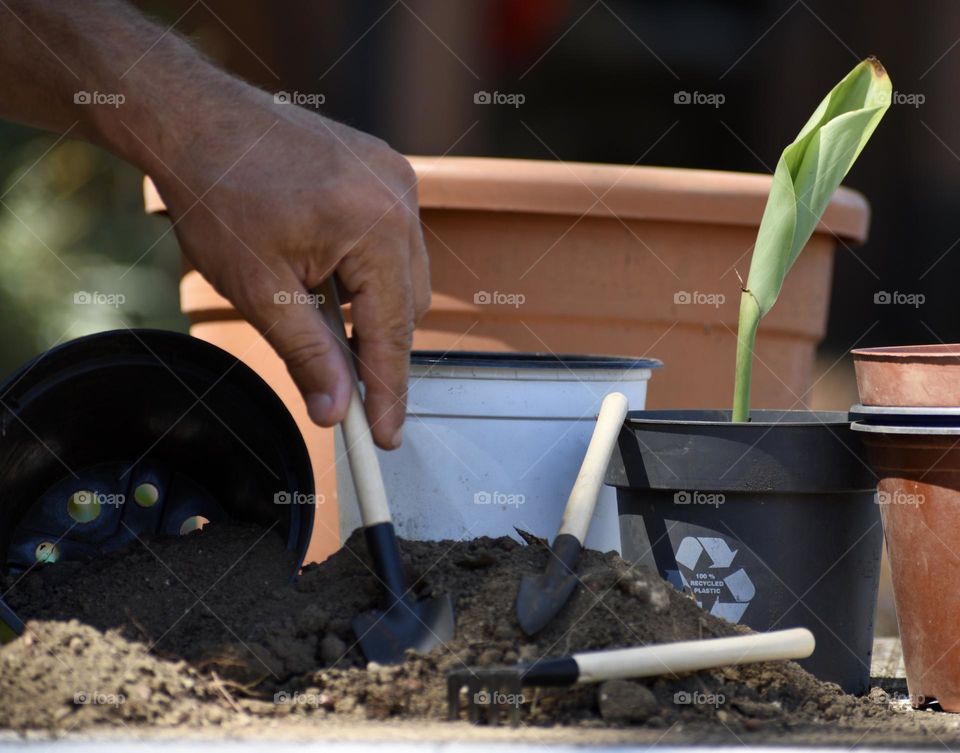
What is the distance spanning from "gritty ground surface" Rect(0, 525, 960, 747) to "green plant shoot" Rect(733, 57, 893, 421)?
1.37 feet

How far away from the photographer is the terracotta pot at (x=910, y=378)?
1205mm

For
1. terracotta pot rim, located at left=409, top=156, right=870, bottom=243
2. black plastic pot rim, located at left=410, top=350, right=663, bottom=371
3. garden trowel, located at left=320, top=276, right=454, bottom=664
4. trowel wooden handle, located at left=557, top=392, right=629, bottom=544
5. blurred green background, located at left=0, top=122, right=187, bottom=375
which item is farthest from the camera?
blurred green background, located at left=0, top=122, right=187, bottom=375

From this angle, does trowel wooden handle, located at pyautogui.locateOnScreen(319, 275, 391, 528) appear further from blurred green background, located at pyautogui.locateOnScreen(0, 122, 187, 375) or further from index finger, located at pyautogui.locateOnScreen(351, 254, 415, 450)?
blurred green background, located at pyautogui.locateOnScreen(0, 122, 187, 375)

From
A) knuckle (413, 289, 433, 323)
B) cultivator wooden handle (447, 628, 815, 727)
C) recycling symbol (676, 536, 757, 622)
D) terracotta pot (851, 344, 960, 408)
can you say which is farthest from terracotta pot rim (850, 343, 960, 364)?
knuckle (413, 289, 433, 323)

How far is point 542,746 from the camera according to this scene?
792 mm

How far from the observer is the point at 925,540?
1.23m

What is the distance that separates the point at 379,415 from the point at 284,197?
246mm

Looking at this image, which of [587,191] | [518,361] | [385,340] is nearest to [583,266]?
[587,191]

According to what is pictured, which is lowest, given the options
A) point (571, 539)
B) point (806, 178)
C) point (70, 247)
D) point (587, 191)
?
point (571, 539)

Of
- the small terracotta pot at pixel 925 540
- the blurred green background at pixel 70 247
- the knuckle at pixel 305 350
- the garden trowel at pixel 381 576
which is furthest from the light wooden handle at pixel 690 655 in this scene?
the blurred green background at pixel 70 247

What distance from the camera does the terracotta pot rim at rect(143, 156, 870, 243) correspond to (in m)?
1.75

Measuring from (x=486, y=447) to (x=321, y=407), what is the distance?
37 cm

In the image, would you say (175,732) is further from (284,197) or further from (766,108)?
(766,108)

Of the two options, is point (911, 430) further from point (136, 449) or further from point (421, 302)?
point (136, 449)
